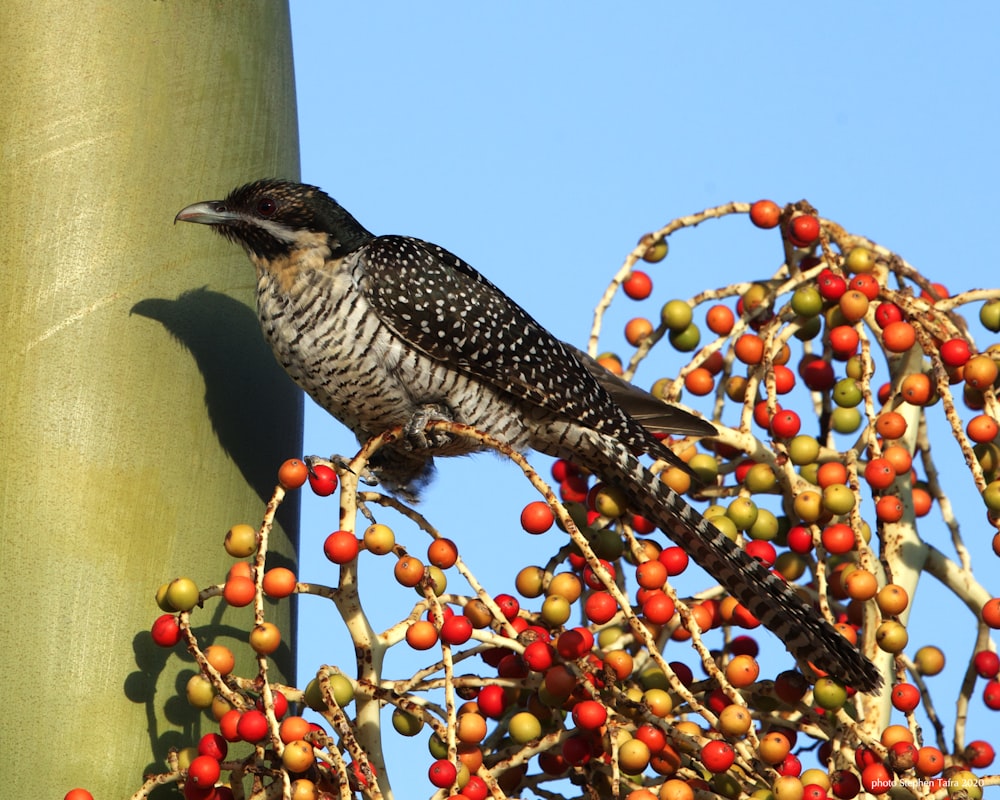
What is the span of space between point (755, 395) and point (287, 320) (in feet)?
3.73

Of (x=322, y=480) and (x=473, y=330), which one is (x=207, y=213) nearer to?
(x=322, y=480)

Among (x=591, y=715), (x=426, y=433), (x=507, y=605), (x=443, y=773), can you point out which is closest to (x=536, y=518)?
(x=507, y=605)

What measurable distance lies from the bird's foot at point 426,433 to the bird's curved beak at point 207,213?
743 millimetres

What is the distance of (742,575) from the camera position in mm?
3297

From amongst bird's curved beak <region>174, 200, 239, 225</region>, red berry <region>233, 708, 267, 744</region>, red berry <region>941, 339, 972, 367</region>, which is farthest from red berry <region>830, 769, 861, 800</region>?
bird's curved beak <region>174, 200, 239, 225</region>

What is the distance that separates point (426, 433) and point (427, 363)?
18 centimetres

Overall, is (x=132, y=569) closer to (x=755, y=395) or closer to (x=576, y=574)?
(x=576, y=574)

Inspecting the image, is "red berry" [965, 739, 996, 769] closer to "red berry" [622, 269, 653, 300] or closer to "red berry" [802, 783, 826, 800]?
"red berry" [802, 783, 826, 800]

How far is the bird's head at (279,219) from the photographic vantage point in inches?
129

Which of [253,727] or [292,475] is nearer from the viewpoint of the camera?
[253,727]

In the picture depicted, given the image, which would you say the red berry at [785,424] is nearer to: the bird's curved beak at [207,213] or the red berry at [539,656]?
the red berry at [539,656]

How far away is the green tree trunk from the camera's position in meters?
2.87

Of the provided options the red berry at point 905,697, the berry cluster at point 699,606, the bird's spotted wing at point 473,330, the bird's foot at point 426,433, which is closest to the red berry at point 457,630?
the berry cluster at point 699,606

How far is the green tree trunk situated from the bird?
0.19m
